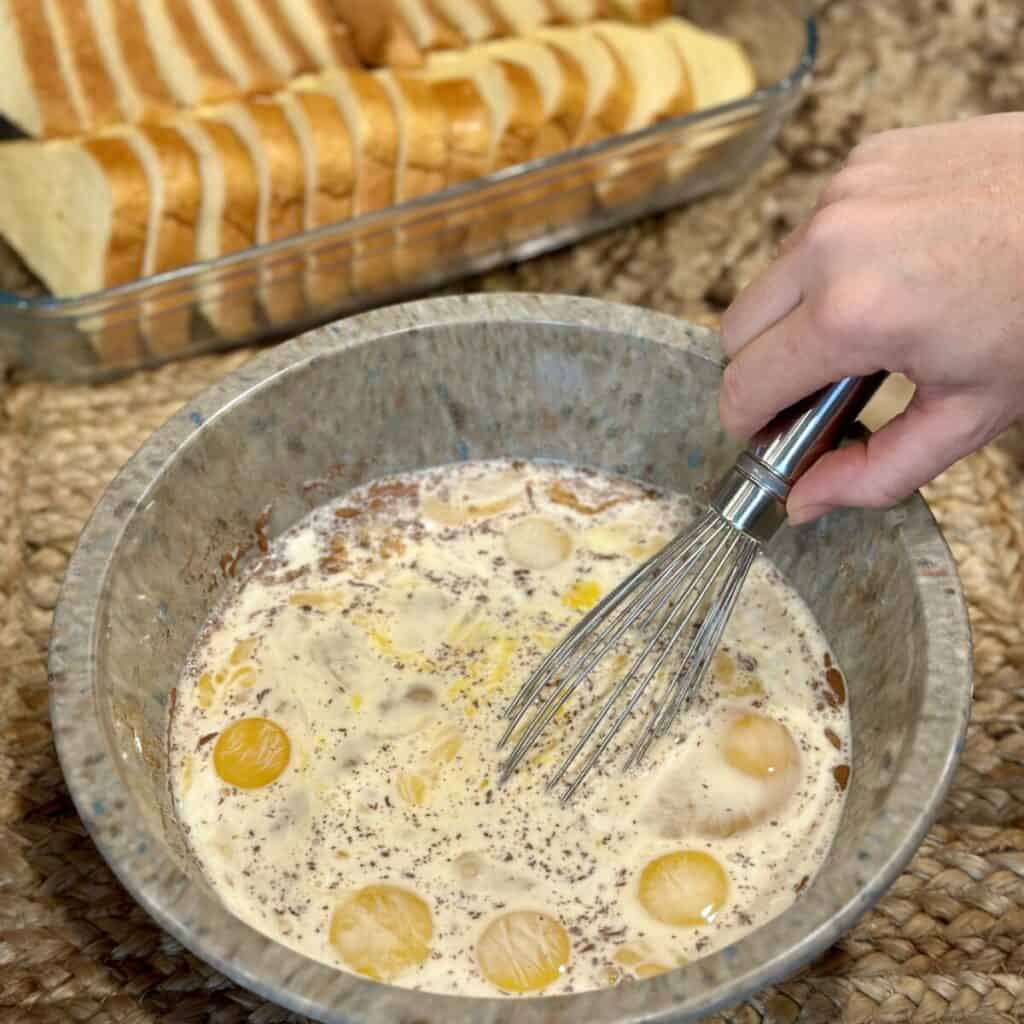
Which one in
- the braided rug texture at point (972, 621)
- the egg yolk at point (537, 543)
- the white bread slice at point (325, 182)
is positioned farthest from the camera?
the white bread slice at point (325, 182)

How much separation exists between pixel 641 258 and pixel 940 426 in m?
0.71

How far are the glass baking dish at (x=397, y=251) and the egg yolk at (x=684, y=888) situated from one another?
70cm

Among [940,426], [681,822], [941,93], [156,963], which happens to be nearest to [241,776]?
[156,963]

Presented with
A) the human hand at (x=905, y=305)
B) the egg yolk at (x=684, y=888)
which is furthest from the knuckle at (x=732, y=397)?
the egg yolk at (x=684, y=888)

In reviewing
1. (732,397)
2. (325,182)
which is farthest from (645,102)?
(732,397)

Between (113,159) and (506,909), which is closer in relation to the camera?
(506,909)

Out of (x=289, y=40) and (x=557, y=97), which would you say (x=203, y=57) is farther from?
(x=557, y=97)

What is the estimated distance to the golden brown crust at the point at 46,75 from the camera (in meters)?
1.36

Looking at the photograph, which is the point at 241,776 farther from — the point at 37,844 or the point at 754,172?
the point at 754,172

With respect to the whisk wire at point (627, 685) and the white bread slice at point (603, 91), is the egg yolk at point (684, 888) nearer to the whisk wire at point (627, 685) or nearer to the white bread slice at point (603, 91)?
the whisk wire at point (627, 685)

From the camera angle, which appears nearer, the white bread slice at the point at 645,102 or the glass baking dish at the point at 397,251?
the glass baking dish at the point at 397,251

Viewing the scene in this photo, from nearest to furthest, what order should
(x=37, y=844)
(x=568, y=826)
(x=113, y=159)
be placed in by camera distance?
(x=568, y=826), (x=37, y=844), (x=113, y=159)

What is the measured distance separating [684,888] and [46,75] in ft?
3.37

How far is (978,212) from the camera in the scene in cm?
73
